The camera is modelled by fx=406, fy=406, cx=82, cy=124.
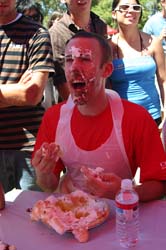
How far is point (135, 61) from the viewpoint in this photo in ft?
10.6

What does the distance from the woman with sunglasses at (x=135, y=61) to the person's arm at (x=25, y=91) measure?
860mm

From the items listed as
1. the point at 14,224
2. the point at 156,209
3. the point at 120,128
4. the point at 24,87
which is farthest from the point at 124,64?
the point at 14,224

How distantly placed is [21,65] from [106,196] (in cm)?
114

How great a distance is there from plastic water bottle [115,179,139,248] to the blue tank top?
174cm

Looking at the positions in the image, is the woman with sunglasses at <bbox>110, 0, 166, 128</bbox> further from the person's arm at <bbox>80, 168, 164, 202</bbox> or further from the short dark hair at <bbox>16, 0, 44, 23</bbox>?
the person's arm at <bbox>80, 168, 164, 202</bbox>

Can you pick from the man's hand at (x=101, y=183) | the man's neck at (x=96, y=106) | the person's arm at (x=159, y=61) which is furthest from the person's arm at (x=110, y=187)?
the person's arm at (x=159, y=61)

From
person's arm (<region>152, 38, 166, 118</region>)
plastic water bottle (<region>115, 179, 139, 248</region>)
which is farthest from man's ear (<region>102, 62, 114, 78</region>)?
person's arm (<region>152, 38, 166, 118</region>)

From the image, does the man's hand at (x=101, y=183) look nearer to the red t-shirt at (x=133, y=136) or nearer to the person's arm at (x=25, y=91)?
the red t-shirt at (x=133, y=136)

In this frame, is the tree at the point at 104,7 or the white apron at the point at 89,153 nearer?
the white apron at the point at 89,153

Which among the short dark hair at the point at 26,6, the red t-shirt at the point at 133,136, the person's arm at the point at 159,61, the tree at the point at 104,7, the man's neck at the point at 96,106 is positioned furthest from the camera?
the tree at the point at 104,7

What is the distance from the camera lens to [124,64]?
3.22 meters

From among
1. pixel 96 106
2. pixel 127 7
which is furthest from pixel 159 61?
pixel 96 106

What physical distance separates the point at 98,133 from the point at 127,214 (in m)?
0.58

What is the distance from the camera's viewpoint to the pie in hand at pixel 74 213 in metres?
1.62
